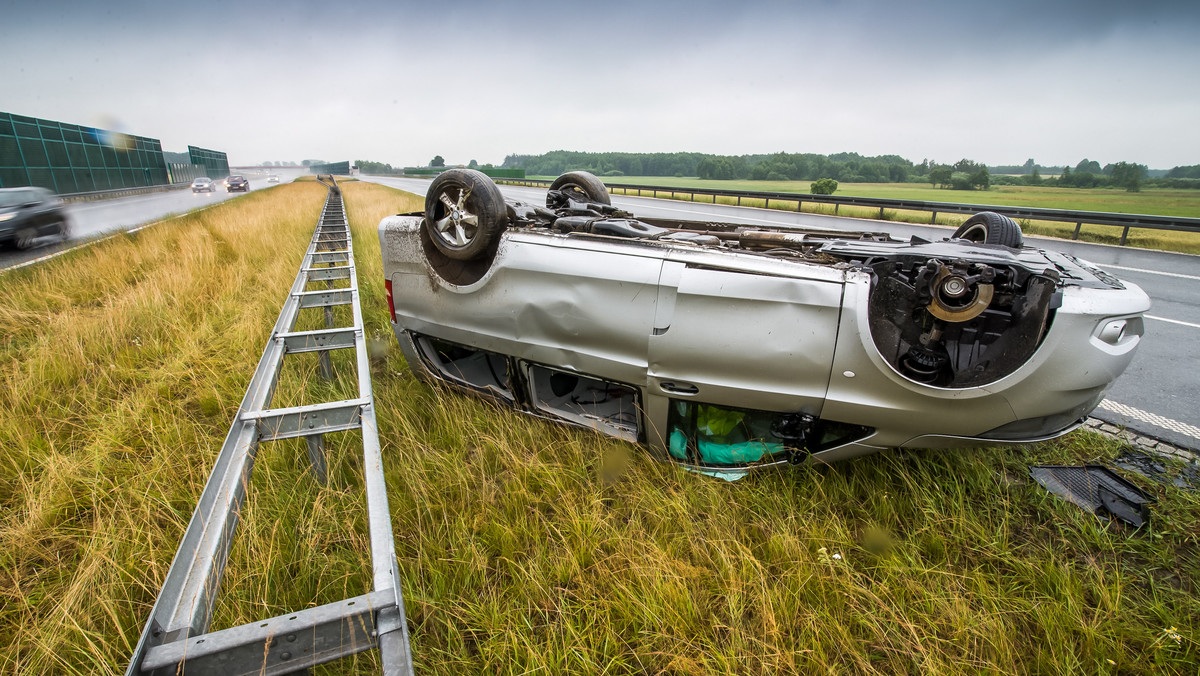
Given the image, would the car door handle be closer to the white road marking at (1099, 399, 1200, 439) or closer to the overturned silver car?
the overturned silver car

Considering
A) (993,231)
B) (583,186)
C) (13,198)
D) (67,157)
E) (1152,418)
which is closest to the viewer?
(993,231)

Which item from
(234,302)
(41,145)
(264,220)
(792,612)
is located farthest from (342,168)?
(792,612)

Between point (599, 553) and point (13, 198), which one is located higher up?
point (13, 198)

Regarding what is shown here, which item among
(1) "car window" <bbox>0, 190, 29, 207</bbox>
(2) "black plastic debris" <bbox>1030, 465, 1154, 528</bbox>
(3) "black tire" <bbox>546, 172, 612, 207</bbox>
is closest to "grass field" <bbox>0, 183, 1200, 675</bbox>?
(2) "black plastic debris" <bbox>1030, 465, 1154, 528</bbox>

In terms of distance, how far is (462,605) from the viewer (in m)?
1.90

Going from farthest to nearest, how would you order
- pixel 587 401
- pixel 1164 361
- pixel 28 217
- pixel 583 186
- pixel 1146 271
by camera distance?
1. pixel 28 217
2. pixel 1146 271
3. pixel 583 186
4. pixel 1164 361
5. pixel 587 401

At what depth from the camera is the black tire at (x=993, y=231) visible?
2.81 m

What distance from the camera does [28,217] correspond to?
32.3 feet

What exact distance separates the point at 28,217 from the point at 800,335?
1429 centimetres

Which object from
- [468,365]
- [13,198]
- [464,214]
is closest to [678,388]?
[464,214]

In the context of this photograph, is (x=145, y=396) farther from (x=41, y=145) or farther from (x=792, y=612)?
(x=41, y=145)

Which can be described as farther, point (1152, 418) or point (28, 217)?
point (28, 217)

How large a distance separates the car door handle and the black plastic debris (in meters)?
1.78

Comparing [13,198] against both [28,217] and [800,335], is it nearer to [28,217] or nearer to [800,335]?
[28,217]
